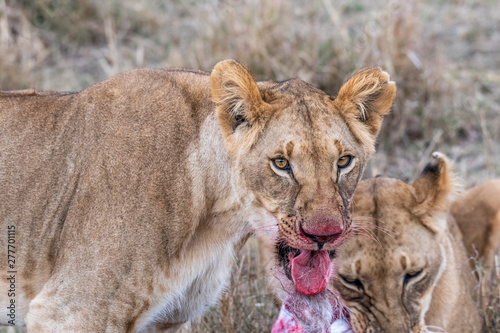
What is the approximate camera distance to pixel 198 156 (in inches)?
109

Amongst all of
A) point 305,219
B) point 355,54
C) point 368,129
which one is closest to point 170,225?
point 305,219

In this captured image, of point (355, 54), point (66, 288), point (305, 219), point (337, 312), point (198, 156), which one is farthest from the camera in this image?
point (355, 54)

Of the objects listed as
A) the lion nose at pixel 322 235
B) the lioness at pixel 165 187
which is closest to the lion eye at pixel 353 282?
the lioness at pixel 165 187

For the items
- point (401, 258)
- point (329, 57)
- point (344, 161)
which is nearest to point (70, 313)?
point (344, 161)

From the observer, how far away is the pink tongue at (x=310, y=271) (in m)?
2.64

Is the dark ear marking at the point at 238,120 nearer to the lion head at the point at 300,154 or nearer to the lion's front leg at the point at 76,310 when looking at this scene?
the lion head at the point at 300,154

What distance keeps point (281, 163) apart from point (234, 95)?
317 mm

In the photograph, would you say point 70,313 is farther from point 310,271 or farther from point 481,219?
point 481,219

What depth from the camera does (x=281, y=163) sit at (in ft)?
8.32

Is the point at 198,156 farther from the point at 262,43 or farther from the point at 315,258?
the point at 262,43

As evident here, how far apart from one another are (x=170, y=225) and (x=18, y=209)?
2.08 feet

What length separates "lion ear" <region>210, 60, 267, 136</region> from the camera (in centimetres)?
260

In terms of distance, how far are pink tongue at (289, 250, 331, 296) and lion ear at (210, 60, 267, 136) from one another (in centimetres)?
55

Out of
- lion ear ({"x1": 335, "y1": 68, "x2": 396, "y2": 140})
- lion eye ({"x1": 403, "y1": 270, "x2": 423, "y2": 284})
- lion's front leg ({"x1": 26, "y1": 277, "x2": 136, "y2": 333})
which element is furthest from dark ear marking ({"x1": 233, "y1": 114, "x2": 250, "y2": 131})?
lion eye ({"x1": 403, "y1": 270, "x2": 423, "y2": 284})
